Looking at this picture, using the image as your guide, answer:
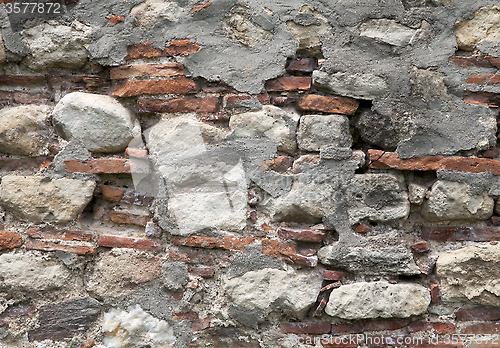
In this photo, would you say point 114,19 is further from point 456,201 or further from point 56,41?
point 456,201

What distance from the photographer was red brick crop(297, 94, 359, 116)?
1451mm

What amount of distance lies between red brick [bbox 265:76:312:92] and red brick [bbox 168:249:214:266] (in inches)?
29.3

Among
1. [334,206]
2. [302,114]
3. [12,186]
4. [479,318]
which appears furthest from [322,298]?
[12,186]

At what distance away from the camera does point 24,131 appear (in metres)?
1.45

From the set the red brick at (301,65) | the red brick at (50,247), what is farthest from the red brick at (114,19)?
the red brick at (50,247)

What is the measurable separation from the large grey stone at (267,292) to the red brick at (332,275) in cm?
3

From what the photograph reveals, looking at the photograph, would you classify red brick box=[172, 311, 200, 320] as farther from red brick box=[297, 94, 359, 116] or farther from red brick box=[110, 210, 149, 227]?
red brick box=[297, 94, 359, 116]

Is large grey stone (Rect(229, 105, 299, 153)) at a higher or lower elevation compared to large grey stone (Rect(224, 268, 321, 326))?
higher

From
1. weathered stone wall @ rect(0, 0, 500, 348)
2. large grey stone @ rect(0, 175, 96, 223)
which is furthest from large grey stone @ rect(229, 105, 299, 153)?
large grey stone @ rect(0, 175, 96, 223)

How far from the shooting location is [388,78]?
143cm

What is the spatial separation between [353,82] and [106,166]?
1.08 metres

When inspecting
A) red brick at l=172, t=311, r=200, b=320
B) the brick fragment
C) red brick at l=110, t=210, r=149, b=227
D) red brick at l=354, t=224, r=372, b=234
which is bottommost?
red brick at l=172, t=311, r=200, b=320

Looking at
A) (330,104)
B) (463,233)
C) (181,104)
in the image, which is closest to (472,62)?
(330,104)

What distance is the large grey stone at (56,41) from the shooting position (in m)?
1.45
